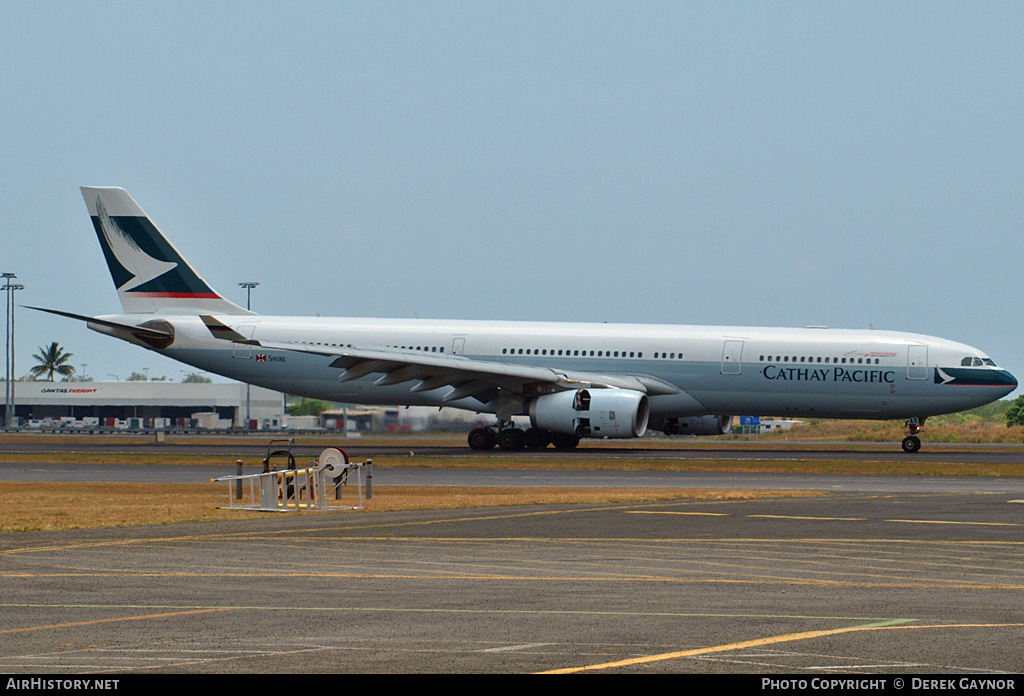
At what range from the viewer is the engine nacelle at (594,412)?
44938mm

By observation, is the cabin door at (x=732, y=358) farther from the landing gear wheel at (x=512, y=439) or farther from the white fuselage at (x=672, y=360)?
the landing gear wheel at (x=512, y=439)

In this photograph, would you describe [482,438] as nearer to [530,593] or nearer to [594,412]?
[594,412]

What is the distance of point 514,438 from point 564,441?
2.07m

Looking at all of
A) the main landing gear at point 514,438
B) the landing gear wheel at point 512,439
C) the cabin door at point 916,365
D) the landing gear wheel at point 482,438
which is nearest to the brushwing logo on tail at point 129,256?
the landing gear wheel at point 482,438

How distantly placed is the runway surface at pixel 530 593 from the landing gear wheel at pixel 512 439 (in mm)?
25002

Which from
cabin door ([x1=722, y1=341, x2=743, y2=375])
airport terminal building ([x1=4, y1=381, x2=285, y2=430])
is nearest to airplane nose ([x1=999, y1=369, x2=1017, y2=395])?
cabin door ([x1=722, y1=341, x2=743, y2=375])

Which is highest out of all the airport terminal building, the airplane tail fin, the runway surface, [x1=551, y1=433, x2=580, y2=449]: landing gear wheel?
the airplane tail fin

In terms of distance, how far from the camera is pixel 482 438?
4997 centimetres

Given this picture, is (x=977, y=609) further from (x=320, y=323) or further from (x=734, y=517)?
(x=320, y=323)

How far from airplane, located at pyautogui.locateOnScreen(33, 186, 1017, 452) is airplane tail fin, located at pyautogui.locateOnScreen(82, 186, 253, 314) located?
0.05 m

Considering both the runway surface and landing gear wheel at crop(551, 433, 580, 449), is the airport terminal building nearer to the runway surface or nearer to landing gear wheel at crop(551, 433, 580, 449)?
landing gear wheel at crop(551, 433, 580, 449)

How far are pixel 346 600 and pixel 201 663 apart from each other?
373cm

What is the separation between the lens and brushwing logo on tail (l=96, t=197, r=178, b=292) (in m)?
54.7

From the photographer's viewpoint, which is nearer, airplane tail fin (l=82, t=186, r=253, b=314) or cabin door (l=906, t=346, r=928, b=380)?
cabin door (l=906, t=346, r=928, b=380)
